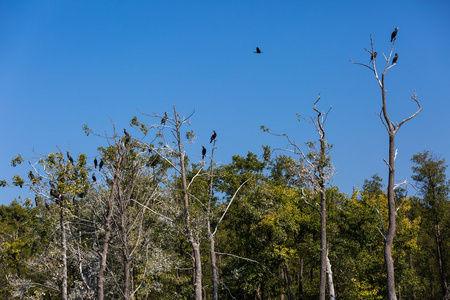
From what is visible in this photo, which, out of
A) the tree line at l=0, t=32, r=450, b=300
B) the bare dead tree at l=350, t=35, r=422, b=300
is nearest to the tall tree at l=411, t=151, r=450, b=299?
the tree line at l=0, t=32, r=450, b=300

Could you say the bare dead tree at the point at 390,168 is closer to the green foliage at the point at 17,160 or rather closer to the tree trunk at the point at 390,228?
the tree trunk at the point at 390,228

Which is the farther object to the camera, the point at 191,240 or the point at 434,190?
the point at 434,190

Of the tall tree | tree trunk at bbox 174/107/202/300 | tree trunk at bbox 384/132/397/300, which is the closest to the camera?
tree trunk at bbox 384/132/397/300

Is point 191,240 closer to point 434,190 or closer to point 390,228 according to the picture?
point 390,228

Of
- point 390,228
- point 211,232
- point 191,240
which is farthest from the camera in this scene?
point 211,232

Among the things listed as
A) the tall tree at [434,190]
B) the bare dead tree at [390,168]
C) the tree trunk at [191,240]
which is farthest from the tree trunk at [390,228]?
the tall tree at [434,190]

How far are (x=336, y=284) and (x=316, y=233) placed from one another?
463 centimetres

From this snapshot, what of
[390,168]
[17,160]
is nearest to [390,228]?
[390,168]

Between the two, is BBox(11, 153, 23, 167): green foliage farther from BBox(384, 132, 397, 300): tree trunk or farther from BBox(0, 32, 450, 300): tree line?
BBox(384, 132, 397, 300): tree trunk

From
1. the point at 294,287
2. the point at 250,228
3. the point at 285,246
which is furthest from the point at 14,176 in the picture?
the point at 294,287

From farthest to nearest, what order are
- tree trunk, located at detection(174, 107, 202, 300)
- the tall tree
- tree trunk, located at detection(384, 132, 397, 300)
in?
the tall tree < tree trunk, located at detection(174, 107, 202, 300) < tree trunk, located at detection(384, 132, 397, 300)

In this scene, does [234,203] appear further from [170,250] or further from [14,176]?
[14,176]

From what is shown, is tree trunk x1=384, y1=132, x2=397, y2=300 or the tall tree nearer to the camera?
tree trunk x1=384, y1=132, x2=397, y2=300

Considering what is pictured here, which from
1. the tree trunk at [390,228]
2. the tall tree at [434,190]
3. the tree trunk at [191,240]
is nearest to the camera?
the tree trunk at [390,228]
